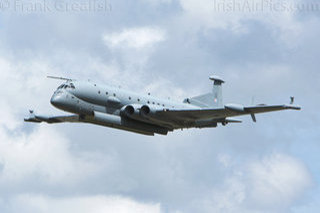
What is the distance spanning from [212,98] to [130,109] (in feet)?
38.8

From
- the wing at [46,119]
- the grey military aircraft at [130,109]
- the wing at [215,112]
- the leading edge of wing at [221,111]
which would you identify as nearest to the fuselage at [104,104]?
the grey military aircraft at [130,109]

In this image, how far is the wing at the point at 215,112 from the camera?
164 feet

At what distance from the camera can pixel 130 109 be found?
51.9m

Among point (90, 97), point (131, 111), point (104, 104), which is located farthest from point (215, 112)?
point (90, 97)

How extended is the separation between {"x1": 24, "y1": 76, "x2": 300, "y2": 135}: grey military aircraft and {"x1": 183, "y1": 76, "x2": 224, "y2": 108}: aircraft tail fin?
167 inches

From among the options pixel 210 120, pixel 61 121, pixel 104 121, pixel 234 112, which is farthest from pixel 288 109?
pixel 61 121

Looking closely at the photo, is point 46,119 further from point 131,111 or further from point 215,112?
point 215,112

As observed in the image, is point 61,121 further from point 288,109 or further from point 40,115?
point 288,109

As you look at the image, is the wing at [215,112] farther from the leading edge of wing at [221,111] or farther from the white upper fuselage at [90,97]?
the white upper fuselage at [90,97]

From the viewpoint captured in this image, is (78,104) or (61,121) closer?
(78,104)

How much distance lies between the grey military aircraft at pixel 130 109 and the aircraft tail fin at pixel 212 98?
4251 mm

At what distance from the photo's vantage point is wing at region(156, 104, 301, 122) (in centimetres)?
4984

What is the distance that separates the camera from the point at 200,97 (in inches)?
2375

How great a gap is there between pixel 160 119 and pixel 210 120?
5.51 meters
